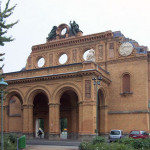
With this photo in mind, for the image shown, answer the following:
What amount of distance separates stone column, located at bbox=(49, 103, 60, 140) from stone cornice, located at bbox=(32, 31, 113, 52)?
10400 mm

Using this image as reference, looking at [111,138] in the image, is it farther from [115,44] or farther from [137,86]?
[115,44]

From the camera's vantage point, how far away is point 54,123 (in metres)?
30.9

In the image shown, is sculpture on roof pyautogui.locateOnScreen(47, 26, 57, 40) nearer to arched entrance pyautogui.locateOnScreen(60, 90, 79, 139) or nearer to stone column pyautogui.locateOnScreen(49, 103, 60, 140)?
arched entrance pyautogui.locateOnScreen(60, 90, 79, 139)

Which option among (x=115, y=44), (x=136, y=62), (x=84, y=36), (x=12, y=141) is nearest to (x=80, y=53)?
(x=84, y=36)

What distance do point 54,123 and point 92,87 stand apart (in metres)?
6.24

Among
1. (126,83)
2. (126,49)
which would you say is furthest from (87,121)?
(126,49)

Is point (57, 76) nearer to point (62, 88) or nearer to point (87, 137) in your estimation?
point (62, 88)

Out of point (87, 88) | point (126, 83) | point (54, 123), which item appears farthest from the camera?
point (126, 83)

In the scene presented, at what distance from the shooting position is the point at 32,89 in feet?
108

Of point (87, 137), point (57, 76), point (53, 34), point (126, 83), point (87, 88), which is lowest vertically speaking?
point (87, 137)

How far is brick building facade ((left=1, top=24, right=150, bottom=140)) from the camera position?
29391 millimetres

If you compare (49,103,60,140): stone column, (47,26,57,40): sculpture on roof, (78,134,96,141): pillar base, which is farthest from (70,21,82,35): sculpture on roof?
(78,134,96,141): pillar base

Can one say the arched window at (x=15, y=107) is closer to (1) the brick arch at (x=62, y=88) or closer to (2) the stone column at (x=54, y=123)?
(2) the stone column at (x=54, y=123)

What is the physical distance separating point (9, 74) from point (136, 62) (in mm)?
16204
